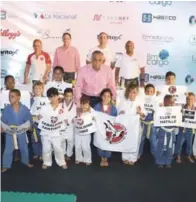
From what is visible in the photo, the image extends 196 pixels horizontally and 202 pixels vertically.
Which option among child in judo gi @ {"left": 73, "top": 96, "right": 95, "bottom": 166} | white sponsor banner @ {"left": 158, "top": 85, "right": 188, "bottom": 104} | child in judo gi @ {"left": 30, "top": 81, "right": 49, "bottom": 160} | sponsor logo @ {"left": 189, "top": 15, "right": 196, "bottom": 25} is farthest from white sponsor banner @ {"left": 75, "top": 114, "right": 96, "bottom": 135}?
sponsor logo @ {"left": 189, "top": 15, "right": 196, "bottom": 25}

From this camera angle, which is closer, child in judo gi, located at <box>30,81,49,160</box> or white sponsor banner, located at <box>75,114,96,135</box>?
white sponsor banner, located at <box>75,114,96,135</box>

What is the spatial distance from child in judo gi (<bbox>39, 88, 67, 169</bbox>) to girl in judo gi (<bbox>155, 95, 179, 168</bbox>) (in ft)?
4.45

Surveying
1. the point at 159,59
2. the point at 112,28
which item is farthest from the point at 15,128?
the point at 159,59

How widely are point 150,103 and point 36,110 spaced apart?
5.43ft

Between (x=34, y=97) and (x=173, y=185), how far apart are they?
7.60ft

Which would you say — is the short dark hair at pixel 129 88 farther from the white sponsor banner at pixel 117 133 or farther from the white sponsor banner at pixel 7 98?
the white sponsor banner at pixel 7 98

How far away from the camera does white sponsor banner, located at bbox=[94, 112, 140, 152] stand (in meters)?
5.75

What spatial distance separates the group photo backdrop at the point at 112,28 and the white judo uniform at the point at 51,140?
100 cm

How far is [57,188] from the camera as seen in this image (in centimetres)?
518

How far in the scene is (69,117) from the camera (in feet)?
18.7

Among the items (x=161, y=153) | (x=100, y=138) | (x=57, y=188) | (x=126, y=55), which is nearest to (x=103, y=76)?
(x=126, y=55)

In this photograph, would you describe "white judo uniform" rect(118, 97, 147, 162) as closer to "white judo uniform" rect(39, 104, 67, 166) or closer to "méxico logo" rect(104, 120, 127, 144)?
"méxico logo" rect(104, 120, 127, 144)

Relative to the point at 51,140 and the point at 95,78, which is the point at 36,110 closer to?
the point at 51,140

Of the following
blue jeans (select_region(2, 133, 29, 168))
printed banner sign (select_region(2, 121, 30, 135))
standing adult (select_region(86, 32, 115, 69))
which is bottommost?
blue jeans (select_region(2, 133, 29, 168))
